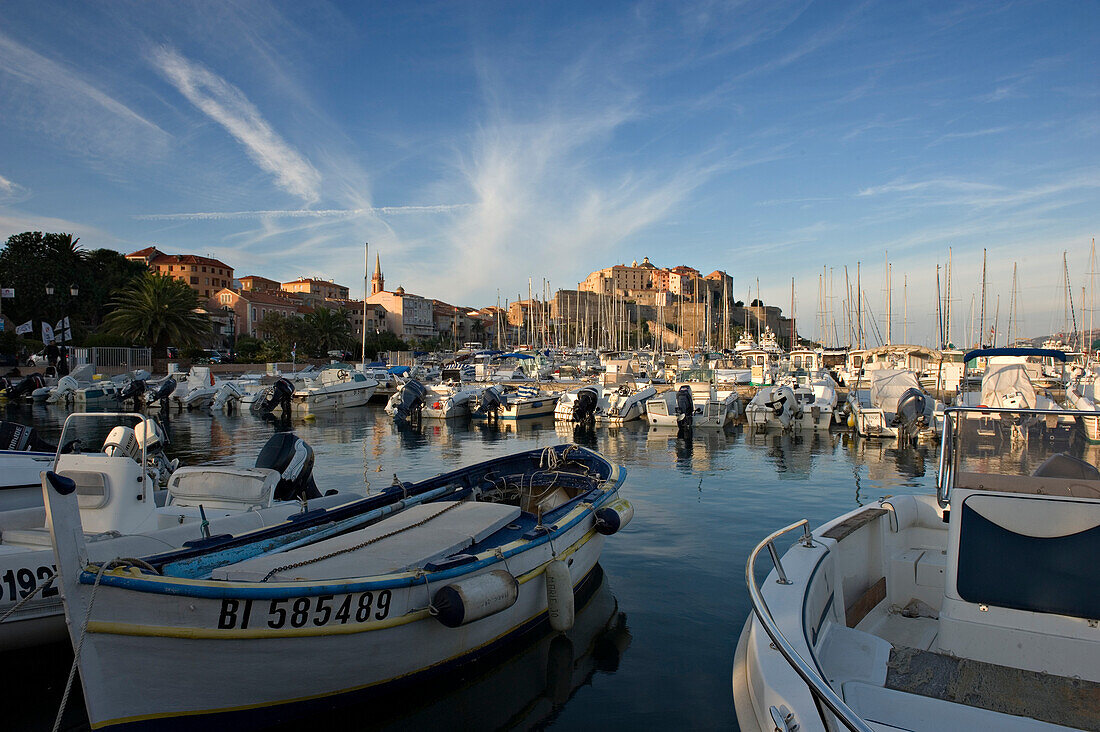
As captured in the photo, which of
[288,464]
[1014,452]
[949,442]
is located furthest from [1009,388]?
[288,464]

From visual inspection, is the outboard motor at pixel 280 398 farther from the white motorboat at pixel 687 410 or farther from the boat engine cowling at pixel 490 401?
the white motorboat at pixel 687 410

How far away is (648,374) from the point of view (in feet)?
149

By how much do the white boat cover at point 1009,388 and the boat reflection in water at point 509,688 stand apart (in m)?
20.3

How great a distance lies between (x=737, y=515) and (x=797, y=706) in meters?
10.4

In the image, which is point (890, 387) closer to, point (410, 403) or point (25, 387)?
point (410, 403)

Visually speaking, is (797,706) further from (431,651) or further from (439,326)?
(439,326)

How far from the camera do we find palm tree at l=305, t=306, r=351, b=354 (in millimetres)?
66312

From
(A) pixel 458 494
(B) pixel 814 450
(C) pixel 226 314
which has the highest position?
(C) pixel 226 314

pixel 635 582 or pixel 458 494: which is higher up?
pixel 458 494

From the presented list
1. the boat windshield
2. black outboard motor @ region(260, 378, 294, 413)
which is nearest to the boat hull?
the boat windshield

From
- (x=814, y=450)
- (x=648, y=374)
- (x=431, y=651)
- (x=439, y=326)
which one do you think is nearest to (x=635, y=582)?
(x=431, y=651)

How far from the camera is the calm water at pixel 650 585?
6.01 m

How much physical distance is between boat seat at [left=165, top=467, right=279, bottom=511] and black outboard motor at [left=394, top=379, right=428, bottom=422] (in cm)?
2443

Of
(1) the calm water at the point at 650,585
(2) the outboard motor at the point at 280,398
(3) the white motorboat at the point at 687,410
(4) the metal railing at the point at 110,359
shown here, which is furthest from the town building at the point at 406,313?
(1) the calm water at the point at 650,585
